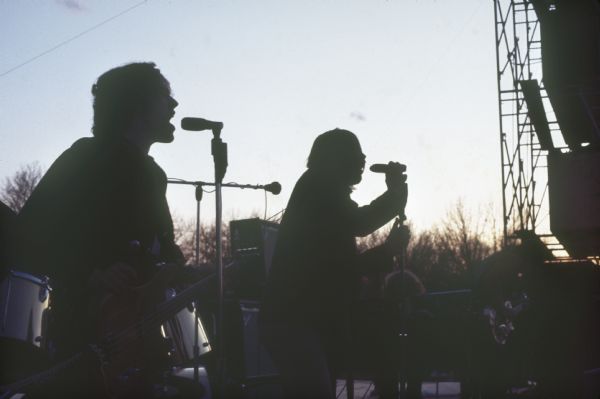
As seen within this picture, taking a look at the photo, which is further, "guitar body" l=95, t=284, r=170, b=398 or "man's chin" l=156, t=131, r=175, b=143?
"man's chin" l=156, t=131, r=175, b=143

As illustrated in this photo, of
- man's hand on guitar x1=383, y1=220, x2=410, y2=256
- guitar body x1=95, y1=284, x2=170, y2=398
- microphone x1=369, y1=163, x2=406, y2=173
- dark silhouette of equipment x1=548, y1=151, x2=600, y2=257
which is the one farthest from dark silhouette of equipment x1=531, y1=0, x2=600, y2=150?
guitar body x1=95, y1=284, x2=170, y2=398

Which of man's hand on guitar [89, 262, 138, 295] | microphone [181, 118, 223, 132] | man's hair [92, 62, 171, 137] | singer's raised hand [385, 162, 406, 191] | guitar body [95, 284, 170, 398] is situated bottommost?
guitar body [95, 284, 170, 398]

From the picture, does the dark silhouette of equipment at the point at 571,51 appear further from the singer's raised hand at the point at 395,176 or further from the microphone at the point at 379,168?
the singer's raised hand at the point at 395,176

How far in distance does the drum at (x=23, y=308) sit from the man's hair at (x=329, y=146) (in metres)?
3.15

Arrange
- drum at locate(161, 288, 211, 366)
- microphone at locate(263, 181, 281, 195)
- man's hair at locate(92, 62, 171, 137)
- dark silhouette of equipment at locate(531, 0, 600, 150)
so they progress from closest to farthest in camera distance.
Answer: man's hair at locate(92, 62, 171, 137) < drum at locate(161, 288, 211, 366) < microphone at locate(263, 181, 281, 195) < dark silhouette of equipment at locate(531, 0, 600, 150)

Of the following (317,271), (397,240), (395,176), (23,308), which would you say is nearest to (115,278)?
(317,271)

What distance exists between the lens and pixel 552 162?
421 inches

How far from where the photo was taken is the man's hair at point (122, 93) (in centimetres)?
325

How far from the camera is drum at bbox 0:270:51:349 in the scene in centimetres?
615

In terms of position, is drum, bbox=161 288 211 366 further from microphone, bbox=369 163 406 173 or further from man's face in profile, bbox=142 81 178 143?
man's face in profile, bbox=142 81 178 143

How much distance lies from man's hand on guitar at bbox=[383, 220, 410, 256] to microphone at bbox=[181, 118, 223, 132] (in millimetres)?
1418

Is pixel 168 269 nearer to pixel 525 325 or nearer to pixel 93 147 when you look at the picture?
pixel 93 147

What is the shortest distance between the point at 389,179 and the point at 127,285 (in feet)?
5.97

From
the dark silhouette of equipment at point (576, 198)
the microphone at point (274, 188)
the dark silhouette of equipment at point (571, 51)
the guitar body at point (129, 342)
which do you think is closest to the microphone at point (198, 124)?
the guitar body at point (129, 342)
